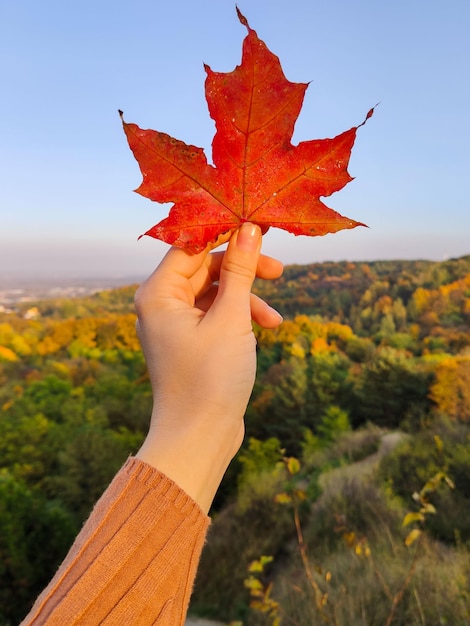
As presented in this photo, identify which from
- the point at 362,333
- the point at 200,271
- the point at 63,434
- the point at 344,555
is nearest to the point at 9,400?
the point at 63,434

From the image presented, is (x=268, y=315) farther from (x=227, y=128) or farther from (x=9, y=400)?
(x=9, y=400)

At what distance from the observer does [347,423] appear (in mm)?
18531

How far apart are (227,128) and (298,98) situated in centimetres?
16

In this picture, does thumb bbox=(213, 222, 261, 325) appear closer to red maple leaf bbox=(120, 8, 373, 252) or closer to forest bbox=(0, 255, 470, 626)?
red maple leaf bbox=(120, 8, 373, 252)

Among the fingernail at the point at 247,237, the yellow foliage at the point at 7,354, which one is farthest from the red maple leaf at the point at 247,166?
the yellow foliage at the point at 7,354

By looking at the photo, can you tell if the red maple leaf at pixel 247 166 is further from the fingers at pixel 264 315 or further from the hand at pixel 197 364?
the fingers at pixel 264 315

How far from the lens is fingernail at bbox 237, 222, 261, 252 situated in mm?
1129

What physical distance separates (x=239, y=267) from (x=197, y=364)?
0.87 feet

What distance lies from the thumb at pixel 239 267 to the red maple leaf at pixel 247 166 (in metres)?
0.04

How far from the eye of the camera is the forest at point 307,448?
16.0 feet

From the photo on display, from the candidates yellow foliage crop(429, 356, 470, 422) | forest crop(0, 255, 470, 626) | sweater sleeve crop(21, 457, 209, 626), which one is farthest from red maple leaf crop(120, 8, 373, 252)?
yellow foliage crop(429, 356, 470, 422)

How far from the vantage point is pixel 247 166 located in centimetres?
104

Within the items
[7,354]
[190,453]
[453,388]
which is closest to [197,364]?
[190,453]

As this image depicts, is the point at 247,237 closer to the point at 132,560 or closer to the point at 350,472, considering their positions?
the point at 132,560
